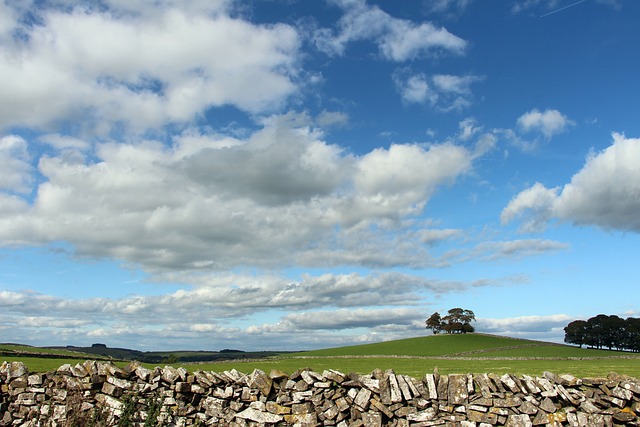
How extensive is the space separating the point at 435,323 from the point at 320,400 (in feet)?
353

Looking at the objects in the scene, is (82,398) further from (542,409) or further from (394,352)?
(394,352)

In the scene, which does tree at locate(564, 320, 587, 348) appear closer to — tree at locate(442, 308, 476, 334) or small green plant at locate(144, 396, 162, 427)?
tree at locate(442, 308, 476, 334)

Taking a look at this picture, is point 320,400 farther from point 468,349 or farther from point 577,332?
point 577,332

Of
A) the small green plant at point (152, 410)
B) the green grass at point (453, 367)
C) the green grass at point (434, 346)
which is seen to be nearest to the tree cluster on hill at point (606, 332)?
the green grass at point (434, 346)

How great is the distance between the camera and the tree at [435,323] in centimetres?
11231

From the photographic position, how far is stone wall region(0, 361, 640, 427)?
1031 cm

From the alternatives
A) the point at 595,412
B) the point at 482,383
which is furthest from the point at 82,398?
the point at 595,412

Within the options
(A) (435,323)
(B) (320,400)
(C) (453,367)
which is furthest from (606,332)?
(B) (320,400)

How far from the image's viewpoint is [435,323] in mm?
112688

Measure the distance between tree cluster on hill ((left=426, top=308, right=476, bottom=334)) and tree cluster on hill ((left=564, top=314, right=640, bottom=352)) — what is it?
65.8 feet

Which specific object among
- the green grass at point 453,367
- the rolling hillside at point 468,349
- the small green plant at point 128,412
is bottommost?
the rolling hillside at point 468,349

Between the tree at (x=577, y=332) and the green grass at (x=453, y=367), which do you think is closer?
the green grass at (x=453, y=367)

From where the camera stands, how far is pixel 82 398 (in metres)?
11.1

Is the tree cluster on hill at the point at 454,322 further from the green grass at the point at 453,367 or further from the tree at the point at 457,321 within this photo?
the green grass at the point at 453,367
